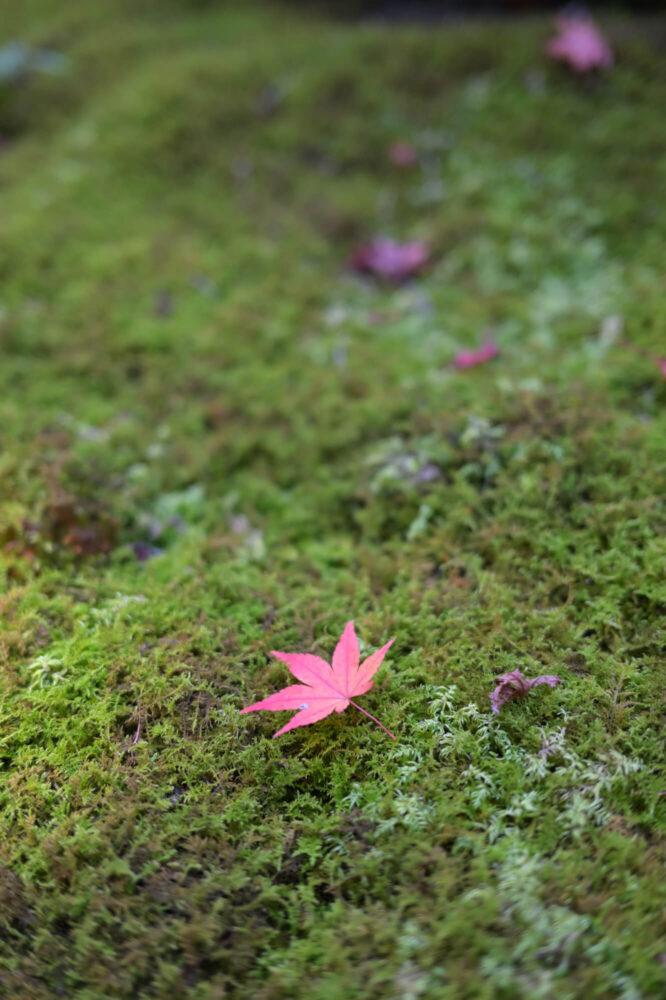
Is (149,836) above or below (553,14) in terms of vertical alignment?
below

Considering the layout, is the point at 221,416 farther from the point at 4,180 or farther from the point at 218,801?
the point at 4,180

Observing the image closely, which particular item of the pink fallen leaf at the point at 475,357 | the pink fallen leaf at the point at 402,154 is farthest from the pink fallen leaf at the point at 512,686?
the pink fallen leaf at the point at 402,154

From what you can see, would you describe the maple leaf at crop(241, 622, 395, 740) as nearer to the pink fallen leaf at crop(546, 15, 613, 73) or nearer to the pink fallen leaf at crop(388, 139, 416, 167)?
the pink fallen leaf at crop(388, 139, 416, 167)

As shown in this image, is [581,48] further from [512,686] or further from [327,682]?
[327,682]

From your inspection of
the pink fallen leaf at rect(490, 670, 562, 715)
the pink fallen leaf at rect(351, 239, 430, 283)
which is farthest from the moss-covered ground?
the pink fallen leaf at rect(351, 239, 430, 283)

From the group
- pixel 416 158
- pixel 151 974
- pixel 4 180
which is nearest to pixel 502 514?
pixel 151 974

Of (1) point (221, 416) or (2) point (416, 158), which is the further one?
(2) point (416, 158)
